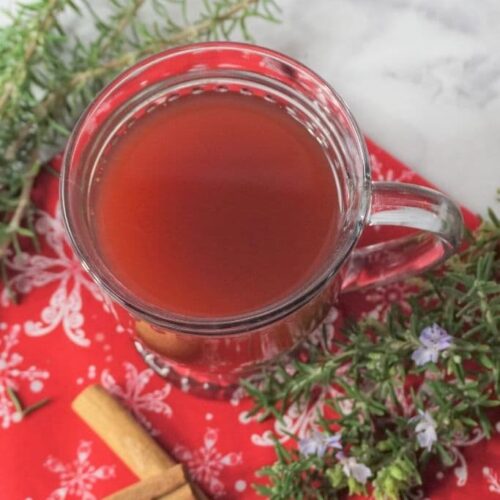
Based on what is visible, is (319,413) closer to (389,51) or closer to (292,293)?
(292,293)

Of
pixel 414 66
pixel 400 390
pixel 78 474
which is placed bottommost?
pixel 400 390

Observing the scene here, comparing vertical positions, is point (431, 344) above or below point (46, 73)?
below

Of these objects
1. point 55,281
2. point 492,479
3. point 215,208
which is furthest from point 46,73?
point 492,479

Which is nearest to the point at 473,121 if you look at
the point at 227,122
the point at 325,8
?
the point at 325,8

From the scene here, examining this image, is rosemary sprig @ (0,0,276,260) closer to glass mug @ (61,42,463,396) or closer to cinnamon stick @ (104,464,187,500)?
glass mug @ (61,42,463,396)

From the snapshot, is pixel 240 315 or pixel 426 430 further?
pixel 426 430

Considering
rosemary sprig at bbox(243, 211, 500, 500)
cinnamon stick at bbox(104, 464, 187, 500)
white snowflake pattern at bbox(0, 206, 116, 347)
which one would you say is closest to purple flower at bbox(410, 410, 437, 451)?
rosemary sprig at bbox(243, 211, 500, 500)

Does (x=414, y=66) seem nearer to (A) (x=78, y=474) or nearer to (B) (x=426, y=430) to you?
(B) (x=426, y=430)

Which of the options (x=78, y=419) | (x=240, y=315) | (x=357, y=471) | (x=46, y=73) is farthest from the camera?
(x=46, y=73)
